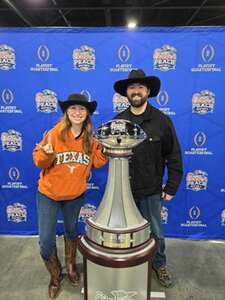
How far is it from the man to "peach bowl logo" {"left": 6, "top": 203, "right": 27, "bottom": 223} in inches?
44.2

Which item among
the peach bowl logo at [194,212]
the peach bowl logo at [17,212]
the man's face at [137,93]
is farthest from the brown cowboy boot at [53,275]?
the peach bowl logo at [194,212]

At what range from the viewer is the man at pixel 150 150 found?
1434mm

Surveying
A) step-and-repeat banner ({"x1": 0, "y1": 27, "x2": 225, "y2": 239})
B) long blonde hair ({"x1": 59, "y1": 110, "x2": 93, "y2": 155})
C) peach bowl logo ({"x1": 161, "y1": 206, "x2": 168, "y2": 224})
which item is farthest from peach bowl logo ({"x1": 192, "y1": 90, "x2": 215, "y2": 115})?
long blonde hair ({"x1": 59, "y1": 110, "x2": 93, "y2": 155})

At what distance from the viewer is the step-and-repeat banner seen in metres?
1.92

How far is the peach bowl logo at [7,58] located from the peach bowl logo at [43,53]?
0.19m

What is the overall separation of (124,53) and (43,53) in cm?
58

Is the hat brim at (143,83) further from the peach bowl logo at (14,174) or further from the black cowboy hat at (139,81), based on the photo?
the peach bowl logo at (14,174)

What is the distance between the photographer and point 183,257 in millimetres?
2051

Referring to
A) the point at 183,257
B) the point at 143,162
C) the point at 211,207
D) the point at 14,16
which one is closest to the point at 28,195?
the point at 143,162

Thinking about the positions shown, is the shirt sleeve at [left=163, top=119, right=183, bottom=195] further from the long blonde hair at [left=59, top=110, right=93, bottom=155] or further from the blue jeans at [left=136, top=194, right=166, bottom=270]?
the long blonde hair at [left=59, top=110, right=93, bottom=155]

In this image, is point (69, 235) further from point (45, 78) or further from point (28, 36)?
point (28, 36)

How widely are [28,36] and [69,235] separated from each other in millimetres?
1396

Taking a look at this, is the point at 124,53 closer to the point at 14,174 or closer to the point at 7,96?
the point at 7,96

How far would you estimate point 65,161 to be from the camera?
1435 millimetres
